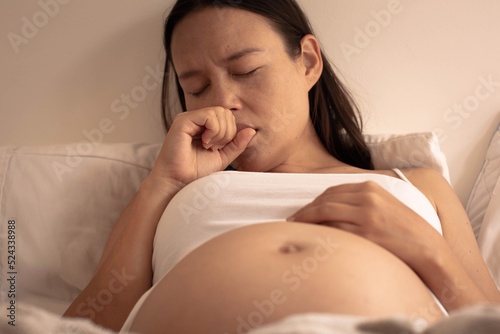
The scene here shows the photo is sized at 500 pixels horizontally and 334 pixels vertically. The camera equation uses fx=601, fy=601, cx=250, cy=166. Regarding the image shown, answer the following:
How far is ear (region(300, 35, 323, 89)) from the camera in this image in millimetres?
1354

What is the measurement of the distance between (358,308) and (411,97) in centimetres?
89

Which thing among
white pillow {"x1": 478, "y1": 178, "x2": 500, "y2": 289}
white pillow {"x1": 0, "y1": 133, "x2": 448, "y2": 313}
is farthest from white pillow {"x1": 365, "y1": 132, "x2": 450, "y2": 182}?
white pillow {"x1": 478, "y1": 178, "x2": 500, "y2": 289}

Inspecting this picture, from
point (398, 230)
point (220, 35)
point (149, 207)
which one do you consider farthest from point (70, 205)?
point (398, 230)

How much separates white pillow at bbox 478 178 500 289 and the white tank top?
0.26m

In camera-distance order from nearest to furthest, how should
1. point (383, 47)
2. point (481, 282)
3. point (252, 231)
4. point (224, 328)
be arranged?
point (224, 328), point (252, 231), point (481, 282), point (383, 47)

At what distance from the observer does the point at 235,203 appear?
3.49ft

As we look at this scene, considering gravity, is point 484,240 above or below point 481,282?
below

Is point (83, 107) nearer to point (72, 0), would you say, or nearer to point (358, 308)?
point (72, 0)

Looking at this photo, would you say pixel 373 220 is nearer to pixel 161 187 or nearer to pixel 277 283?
pixel 277 283

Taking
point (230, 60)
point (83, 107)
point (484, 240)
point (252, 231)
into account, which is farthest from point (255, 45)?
point (484, 240)

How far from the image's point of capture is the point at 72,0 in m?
1.57

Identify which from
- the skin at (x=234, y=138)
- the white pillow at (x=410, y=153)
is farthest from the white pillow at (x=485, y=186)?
the skin at (x=234, y=138)

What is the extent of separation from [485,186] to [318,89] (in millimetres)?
481

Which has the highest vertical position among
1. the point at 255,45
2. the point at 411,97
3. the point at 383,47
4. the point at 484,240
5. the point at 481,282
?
the point at 255,45
